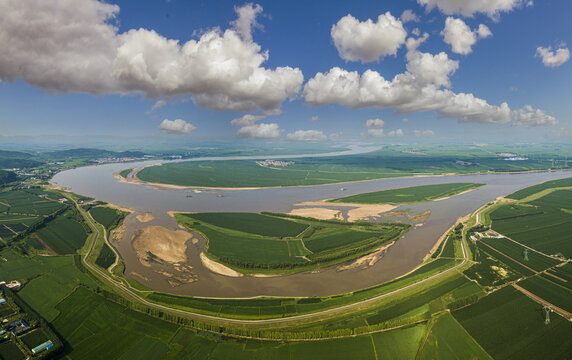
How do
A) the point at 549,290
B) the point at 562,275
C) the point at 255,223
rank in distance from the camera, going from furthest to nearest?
the point at 255,223 → the point at 562,275 → the point at 549,290

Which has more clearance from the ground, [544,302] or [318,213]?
[318,213]

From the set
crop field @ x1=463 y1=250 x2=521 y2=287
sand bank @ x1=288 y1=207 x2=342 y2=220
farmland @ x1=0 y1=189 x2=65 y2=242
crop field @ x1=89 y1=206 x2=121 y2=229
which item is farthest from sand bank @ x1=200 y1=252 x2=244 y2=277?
farmland @ x1=0 y1=189 x2=65 y2=242

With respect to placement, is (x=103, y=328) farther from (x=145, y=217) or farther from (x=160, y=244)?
(x=145, y=217)

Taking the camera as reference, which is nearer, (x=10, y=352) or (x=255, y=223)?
(x=10, y=352)

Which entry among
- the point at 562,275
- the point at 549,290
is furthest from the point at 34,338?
the point at 562,275

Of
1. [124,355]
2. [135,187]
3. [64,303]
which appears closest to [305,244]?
[124,355]

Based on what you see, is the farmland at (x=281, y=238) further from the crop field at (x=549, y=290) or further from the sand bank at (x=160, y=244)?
the crop field at (x=549, y=290)

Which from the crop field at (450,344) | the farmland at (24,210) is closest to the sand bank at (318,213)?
the crop field at (450,344)
